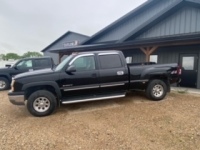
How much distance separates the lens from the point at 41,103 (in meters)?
5.50

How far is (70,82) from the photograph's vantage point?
5727 mm

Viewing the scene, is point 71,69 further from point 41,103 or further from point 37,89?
point 41,103

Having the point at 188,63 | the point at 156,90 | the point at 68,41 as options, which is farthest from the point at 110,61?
the point at 68,41

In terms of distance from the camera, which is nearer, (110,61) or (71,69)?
(71,69)

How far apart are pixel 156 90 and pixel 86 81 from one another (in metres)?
2.86

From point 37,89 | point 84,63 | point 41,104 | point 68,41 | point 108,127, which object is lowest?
point 108,127

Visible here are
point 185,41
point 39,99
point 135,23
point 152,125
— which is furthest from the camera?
point 135,23

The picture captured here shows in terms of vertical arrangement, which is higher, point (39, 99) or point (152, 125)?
point (39, 99)

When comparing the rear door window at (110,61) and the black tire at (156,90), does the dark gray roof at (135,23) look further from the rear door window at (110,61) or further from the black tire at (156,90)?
the rear door window at (110,61)

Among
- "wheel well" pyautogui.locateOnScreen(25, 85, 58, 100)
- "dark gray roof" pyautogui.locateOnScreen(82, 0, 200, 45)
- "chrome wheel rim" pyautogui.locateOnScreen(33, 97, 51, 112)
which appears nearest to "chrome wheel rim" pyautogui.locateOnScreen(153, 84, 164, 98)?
"wheel well" pyautogui.locateOnScreen(25, 85, 58, 100)

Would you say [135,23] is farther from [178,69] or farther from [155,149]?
[155,149]

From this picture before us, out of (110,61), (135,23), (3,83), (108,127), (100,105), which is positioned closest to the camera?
(108,127)

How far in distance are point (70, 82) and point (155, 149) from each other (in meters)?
3.26

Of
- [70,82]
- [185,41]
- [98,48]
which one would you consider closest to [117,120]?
[70,82]
